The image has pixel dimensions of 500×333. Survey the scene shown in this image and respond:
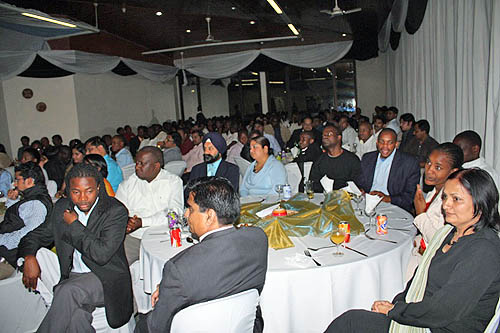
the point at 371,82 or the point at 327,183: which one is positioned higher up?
the point at 371,82

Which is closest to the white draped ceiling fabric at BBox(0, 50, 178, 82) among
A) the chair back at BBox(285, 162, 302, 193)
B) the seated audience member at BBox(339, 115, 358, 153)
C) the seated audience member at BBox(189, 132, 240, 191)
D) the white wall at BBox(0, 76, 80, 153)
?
the white wall at BBox(0, 76, 80, 153)

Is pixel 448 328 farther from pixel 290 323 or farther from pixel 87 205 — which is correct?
pixel 87 205

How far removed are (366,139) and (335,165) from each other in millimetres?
2874

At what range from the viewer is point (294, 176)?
231 inches

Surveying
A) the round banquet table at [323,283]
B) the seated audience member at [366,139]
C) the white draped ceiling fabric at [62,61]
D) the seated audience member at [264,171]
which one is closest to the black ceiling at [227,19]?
the white draped ceiling fabric at [62,61]

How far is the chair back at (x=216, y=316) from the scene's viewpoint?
67.4 inches

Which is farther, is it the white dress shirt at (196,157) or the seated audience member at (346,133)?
the seated audience member at (346,133)

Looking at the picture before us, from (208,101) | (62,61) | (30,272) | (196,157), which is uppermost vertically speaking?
(62,61)

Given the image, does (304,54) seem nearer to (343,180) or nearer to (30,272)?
(343,180)

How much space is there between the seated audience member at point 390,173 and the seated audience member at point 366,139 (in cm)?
257

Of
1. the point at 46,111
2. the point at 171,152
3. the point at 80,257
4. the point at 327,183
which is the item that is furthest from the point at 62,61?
the point at 327,183

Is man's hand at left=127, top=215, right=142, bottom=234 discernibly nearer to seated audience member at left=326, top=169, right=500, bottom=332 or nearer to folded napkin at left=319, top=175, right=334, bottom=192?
folded napkin at left=319, top=175, right=334, bottom=192

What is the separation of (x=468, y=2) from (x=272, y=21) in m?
5.26

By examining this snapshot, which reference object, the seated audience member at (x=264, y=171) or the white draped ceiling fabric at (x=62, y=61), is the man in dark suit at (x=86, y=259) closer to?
the seated audience member at (x=264, y=171)
